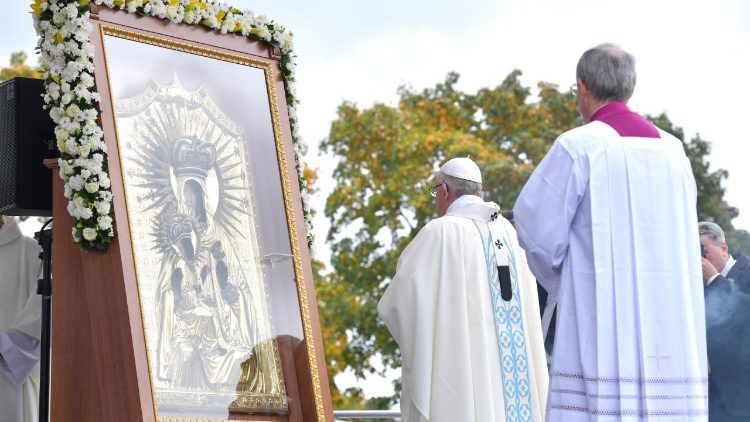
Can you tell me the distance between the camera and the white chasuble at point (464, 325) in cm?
701

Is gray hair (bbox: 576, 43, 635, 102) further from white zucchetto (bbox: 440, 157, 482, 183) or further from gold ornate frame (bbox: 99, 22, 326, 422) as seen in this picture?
white zucchetto (bbox: 440, 157, 482, 183)

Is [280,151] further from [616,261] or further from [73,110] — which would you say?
[616,261]

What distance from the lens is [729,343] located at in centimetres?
726

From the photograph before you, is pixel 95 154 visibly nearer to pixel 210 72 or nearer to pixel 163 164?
pixel 163 164

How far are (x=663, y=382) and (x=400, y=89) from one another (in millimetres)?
15191

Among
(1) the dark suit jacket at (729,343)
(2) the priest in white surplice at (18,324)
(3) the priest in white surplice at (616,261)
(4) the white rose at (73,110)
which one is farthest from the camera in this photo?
(1) the dark suit jacket at (729,343)

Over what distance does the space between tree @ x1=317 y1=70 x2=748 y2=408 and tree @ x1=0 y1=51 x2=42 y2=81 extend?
461cm

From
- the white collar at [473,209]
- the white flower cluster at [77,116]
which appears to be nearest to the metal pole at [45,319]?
the white flower cluster at [77,116]

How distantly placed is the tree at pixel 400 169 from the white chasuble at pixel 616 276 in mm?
12702

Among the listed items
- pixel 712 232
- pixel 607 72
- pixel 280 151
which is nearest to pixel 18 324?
pixel 280 151

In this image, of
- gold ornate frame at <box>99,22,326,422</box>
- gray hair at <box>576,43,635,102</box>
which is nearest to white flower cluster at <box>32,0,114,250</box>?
gold ornate frame at <box>99,22,326,422</box>

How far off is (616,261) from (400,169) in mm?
13523

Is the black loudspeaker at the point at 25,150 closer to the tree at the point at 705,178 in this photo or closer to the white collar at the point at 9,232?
the white collar at the point at 9,232

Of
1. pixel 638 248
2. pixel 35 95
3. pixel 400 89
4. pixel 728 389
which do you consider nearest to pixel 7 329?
pixel 35 95
